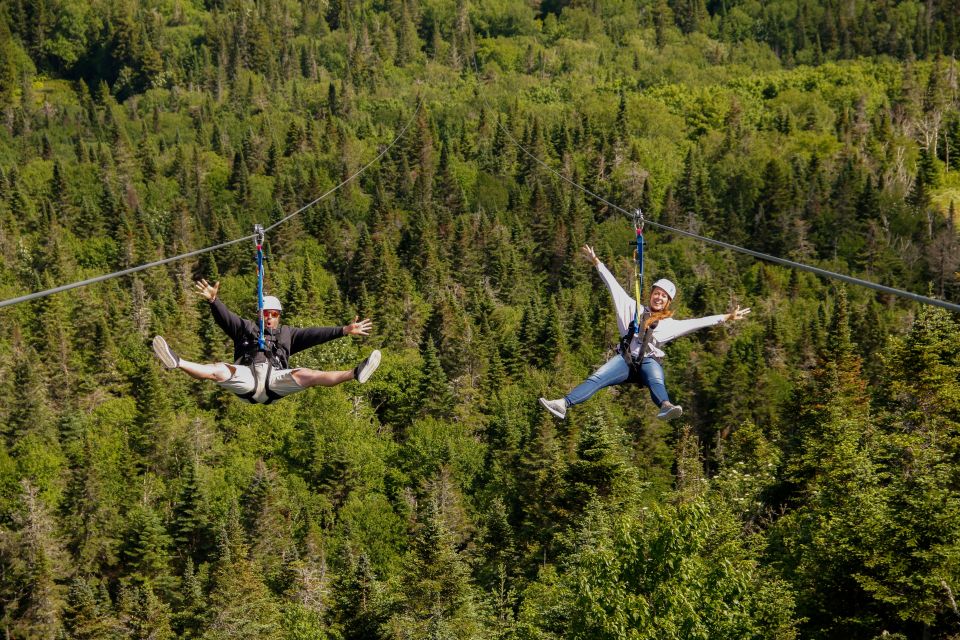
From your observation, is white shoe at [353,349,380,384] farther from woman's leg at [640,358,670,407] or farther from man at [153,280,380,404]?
woman's leg at [640,358,670,407]

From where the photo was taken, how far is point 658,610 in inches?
1572

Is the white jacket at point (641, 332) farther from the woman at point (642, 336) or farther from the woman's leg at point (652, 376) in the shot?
the woman's leg at point (652, 376)

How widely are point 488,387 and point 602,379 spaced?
88.7 meters

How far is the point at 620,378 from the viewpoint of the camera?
2005 centimetres

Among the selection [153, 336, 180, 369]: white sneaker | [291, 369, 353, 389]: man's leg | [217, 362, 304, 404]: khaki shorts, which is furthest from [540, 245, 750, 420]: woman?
[153, 336, 180, 369]: white sneaker

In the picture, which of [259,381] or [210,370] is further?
A: [259,381]

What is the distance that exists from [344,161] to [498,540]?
103204mm

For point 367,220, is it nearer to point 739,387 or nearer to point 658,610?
point 739,387

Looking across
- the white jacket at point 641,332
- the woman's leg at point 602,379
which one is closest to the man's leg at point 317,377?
the woman's leg at point 602,379

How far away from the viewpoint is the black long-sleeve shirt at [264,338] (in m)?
19.0

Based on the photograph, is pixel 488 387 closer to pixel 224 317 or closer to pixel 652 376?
pixel 652 376

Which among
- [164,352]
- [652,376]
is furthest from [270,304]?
[652,376]

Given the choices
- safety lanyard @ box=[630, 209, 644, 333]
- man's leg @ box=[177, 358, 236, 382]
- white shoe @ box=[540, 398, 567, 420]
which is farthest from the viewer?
white shoe @ box=[540, 398, 567, 420]

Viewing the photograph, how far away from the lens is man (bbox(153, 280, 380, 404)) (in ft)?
60.7
